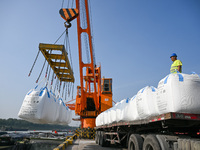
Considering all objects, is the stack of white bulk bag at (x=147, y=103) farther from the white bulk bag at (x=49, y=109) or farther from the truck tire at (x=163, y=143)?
the white bulk bag at (x=49, y=109)

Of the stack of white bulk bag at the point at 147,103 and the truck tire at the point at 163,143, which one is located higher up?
the stack of white bulk bag at the point at 147,103

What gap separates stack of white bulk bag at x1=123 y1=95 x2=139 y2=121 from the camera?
16.4 ft

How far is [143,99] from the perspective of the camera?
4.28 metres

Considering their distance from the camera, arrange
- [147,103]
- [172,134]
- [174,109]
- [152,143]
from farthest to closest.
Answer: [147,103] < [172,134] < [152,143] < [174,109]

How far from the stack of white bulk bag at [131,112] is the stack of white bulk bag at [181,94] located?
1.56 meters

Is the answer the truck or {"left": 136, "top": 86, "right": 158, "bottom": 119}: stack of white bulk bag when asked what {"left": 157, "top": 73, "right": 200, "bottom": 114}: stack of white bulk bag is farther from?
{"left": 136, "top": 86, "right": 158, "bottom": 119}: stack of white bulk bag

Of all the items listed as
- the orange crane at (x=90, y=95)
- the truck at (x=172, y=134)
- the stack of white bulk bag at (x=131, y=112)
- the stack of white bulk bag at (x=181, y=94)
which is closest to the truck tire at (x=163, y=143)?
the truck at (x=172, y=134)

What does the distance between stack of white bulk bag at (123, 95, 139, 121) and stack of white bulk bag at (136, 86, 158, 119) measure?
476 mm

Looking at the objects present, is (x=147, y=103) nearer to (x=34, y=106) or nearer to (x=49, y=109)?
(x=49, y=109)

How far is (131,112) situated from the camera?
5.27 m

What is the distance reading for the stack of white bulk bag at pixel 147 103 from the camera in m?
3.95

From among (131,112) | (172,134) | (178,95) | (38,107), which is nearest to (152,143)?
(172,134)

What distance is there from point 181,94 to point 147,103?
3.37 feet

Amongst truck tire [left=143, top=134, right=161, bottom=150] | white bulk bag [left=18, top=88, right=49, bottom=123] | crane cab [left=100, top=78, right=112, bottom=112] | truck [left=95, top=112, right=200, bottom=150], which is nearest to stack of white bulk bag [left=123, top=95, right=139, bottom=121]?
truck [left=95, top=112, right=200, bottom=150]
